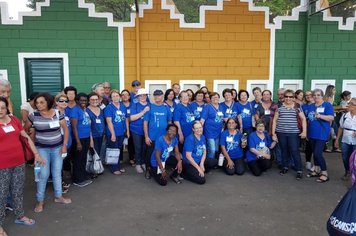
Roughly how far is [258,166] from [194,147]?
1461 mm

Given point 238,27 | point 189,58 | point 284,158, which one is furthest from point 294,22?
point 284,158

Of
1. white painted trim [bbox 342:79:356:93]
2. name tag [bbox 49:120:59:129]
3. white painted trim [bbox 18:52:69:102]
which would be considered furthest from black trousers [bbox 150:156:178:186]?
white painted trim [bbox 342:79:356:93]

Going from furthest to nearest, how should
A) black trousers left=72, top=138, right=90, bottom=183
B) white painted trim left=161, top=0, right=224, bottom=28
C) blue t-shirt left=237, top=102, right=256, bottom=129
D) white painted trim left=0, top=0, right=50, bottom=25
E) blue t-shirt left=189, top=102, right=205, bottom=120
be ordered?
white painted trim left=161, top=0, right=224, bottom=28, white painted trim left=0, top=0, right=50, bottom=25, blue t-shirt left=237, top=102, right=256, bottom=129, blue t-shirt left=189, top=102, right=205, bottom=120, black trousers left=72, top=138, right=90, bottom=183

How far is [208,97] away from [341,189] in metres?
3.12

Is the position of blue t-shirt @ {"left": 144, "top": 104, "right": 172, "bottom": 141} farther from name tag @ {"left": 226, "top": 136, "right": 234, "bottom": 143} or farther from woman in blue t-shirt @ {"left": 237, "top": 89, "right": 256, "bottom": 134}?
woman in blue t-shirt @ {"left": 237, "top": 89, "right": 256, "bottom": 134}

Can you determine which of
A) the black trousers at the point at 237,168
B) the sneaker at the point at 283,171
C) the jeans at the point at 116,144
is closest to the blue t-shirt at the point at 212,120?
the black trousers at the point at 237,168

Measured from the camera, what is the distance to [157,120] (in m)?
6.00

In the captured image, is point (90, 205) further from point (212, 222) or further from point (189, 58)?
point (189, 58)

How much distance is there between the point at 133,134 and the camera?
6.43m

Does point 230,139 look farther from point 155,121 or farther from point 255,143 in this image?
point 155,121

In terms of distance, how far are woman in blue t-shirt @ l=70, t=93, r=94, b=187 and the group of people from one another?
2 cm

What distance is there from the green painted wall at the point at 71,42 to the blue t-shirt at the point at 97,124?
90.0 inches

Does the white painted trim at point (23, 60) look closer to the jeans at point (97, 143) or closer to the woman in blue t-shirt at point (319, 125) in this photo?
the jeans at point (97, 143)

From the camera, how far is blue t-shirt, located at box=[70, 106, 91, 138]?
5387 millimetres
